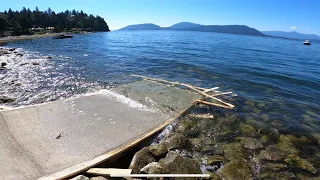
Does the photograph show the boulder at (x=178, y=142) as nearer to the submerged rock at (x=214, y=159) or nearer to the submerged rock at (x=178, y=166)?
the submerged rock at (x=214, y=159)

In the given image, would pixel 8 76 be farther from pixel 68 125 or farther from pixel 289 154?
pixel 289 154

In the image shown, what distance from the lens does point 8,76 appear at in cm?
2248

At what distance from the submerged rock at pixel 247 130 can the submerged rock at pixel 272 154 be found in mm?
1376

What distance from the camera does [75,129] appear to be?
11.0 metres

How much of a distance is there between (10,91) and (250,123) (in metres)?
18.5

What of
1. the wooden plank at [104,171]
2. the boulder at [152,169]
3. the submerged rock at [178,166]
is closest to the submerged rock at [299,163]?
the submerged rock at [178,166]

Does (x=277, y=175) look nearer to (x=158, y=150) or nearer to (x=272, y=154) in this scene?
(x=272, y=154)

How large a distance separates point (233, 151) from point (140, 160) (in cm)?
482

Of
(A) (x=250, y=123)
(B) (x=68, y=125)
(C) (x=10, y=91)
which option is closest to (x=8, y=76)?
(C) (x=10, y=91)

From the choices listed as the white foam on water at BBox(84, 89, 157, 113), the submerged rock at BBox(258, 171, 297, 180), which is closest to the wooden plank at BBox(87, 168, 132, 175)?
the submerged rock at BBox(258, 171, 297, 180)

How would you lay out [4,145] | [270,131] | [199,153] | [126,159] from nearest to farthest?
[4,145]
[126,159]
[199,153]
[270,131]

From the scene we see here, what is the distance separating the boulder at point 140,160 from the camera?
28.5 ft

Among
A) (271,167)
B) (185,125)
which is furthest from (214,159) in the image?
(185,125)

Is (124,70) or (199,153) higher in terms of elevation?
(124,70)
